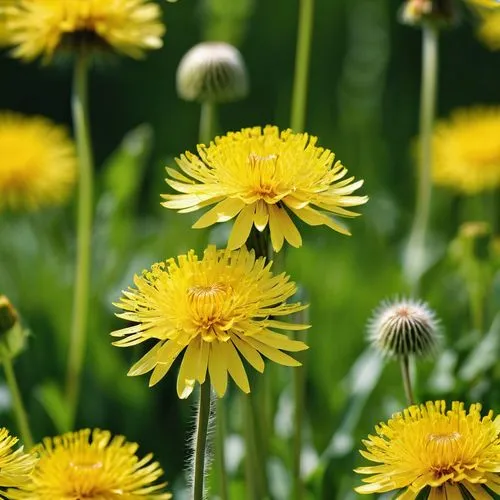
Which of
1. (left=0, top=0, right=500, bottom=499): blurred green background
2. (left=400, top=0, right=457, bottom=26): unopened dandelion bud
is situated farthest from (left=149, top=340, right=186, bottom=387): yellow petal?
(left=400, top=0, right=457, bottom=26): unopened dandelion bud

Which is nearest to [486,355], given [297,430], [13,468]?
[297,430]

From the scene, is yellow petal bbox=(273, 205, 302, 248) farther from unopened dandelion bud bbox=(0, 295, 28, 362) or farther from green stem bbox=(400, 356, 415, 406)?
unopened dandelion bud bbox=(0, 295, 28, 362)

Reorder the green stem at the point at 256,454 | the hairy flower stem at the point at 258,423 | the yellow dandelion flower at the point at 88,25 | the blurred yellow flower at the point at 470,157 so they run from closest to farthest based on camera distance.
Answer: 1. the hairy flower stem at the point at 258,423
2. the green stem at the point at 256,454
3. the yellow dandelion flower at the point at 88,25
4. the blurred yellow flower at the point at 470,157

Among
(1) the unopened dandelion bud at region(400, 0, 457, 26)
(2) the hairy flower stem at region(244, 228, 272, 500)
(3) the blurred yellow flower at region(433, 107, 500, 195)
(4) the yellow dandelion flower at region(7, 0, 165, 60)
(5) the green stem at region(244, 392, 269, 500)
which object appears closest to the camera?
(2) the hairy flower stem at region(244, 228, 272, 500)

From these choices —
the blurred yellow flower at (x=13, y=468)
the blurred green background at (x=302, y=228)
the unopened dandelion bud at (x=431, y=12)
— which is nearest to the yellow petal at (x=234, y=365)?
the blurred yellow flower at (x=13, y=468)

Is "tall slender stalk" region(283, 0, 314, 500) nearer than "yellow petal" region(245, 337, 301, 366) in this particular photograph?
No

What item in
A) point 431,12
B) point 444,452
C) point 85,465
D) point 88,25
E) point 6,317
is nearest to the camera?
point 444,452

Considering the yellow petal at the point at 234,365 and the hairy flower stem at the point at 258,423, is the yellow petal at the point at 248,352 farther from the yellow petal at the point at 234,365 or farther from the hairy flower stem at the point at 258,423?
the hairy flower stem at the point at 258,423

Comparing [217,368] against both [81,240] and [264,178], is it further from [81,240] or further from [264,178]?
[81,240]
